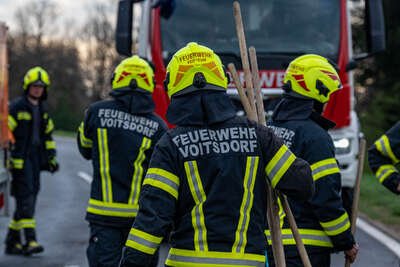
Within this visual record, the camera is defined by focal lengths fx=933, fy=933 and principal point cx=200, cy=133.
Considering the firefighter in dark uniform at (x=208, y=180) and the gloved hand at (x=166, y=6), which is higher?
the gloved hand at (x=166, y=6)

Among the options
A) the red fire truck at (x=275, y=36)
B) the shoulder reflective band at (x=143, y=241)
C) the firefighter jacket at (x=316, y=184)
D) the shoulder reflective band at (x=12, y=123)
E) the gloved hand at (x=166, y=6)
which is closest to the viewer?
the shoulder reflective band at (x=143, y=241)

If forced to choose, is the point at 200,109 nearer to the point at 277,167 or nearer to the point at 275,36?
the point at 277,167

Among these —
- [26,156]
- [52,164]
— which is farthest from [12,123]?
[52,164]

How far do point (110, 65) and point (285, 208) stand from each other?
192 feet

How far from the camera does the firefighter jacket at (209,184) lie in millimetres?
4039

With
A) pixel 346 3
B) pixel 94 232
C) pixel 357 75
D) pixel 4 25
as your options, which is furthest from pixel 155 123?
pixel 357 75

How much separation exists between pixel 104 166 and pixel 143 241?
2.25 meters

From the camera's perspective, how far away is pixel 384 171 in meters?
5.85

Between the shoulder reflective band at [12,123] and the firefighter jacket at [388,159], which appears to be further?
the shoulder reflective band at [12,123]

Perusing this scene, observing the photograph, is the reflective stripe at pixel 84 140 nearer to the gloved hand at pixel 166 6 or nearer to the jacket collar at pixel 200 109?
the jacket collar at pixel 200 109

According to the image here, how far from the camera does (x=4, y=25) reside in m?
9.25

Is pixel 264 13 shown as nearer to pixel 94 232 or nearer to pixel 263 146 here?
pixel 94 232

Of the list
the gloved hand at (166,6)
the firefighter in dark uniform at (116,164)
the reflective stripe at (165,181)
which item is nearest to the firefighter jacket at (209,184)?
the reflective stripe at (165,181)

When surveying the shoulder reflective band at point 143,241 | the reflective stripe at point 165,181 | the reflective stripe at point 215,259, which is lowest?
the reflective stripe at point 215,259
